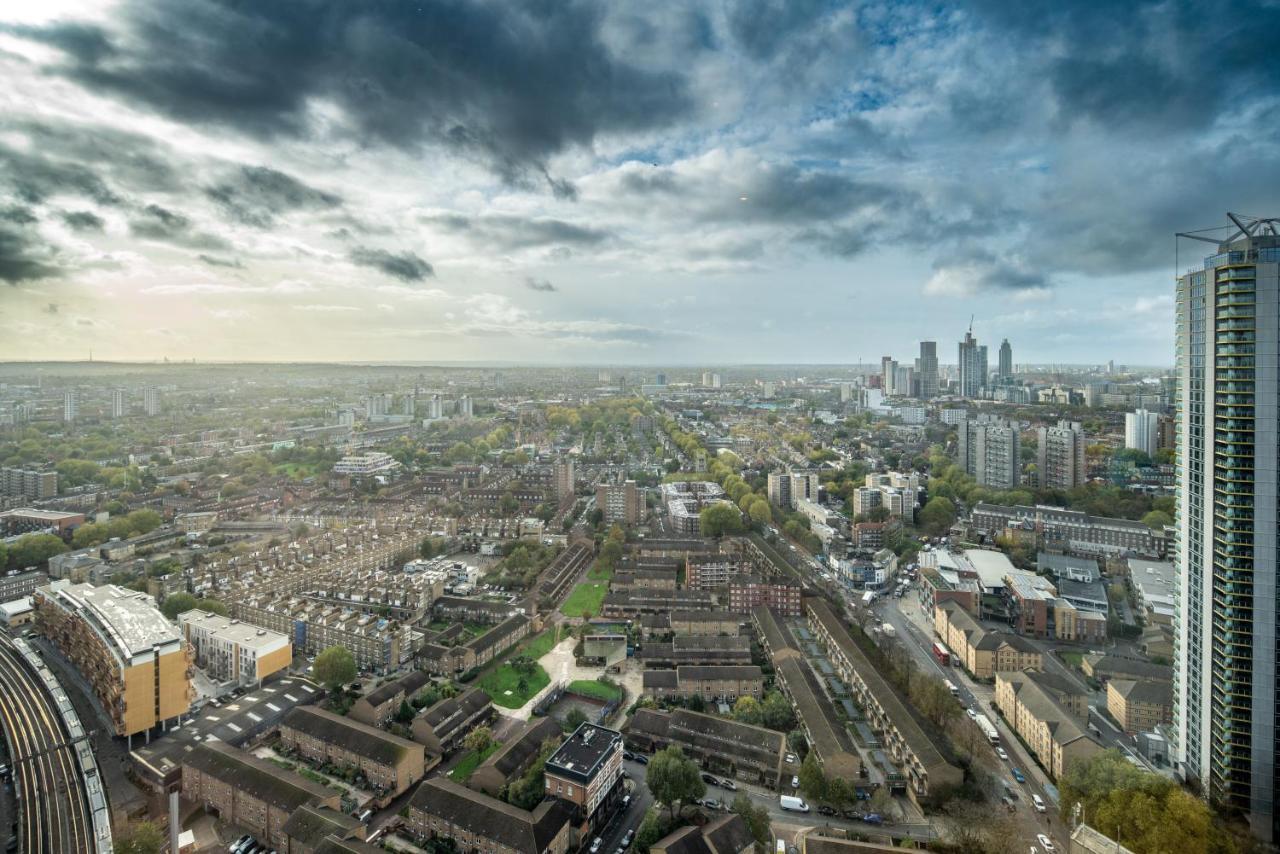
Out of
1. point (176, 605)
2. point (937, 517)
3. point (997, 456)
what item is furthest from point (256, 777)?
point (997, 456)

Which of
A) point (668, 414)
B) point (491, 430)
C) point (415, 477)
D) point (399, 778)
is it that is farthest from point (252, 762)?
point (668, 414)

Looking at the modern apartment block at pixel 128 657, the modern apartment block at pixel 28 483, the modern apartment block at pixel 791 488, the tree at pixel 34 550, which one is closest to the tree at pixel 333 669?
the modern apartment block at pixel 128 657

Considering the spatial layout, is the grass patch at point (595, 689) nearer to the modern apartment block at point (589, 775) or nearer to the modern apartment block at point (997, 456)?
the modern apartment block at point (589, 775)

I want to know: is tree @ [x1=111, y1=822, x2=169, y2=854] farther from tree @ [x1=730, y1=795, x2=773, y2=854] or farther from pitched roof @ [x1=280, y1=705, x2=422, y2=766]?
tree @ [x1=730, y1=795, x2=773, y2=854]

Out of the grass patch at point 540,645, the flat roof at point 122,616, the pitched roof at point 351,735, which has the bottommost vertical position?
the grass patch at point 540,645

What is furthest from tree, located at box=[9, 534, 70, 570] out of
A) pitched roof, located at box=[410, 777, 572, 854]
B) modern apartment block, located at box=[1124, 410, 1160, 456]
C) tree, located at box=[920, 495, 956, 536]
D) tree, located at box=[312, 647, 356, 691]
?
modern apartment block, located at box=[1124, 410, 1160, 456]

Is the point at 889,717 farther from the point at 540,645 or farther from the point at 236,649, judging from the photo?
the point at 236,649
